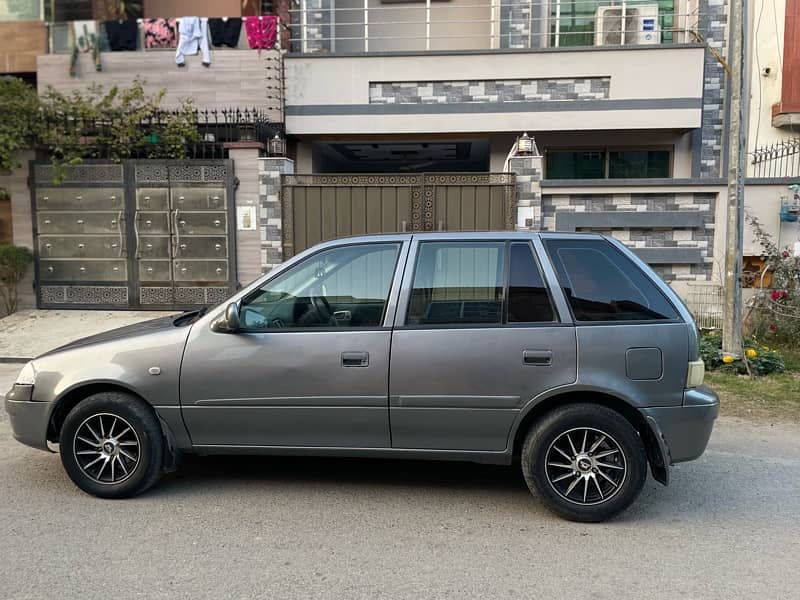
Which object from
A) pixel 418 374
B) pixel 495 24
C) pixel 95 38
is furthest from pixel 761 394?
pixel 95 38

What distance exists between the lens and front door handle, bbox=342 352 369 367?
171 inches

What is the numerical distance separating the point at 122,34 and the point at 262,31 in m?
2.64

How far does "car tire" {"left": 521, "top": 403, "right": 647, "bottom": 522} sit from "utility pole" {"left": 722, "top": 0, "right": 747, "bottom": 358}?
4.68 metres

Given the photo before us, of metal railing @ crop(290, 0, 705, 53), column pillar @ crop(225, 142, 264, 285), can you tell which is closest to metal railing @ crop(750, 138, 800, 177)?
metal railing @ crop(290, 0, 705, 53)

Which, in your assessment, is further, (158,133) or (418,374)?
(158,133)

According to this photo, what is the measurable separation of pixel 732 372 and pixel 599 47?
21.2ft

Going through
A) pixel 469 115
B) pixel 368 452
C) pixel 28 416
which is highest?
pixel 469 115

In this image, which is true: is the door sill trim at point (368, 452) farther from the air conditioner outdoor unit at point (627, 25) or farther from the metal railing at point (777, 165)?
the air conditioner outdoor unit at point (627, 25)

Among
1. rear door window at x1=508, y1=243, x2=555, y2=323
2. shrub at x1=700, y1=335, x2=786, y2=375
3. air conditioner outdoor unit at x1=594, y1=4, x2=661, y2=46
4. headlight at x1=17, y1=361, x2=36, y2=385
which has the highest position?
air conditioner outdoor unit at x1=594, y1=4, x2=661, y2=46

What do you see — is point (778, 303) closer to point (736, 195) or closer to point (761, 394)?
point (736, 195)

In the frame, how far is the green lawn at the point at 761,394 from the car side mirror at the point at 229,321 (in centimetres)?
497

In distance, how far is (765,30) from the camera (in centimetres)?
1313

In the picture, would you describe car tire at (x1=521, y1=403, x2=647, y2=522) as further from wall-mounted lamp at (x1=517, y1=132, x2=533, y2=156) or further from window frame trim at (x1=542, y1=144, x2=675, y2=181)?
window frame trim at (x1=542, y1=144, x2=675, y2=181)

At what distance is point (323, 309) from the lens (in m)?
4.55
